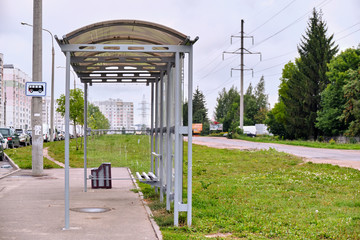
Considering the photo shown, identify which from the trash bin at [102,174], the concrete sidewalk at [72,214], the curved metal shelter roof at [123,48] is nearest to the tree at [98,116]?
the trash bin at [102,174]

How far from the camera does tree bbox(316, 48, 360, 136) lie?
187 feet

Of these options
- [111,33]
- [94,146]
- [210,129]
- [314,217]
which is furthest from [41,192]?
[210,129]

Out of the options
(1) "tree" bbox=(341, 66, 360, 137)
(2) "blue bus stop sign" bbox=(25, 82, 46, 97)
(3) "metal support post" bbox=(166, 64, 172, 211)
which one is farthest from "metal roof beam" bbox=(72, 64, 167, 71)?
(1) "tree" bbox=(341, 66, 360, 137)

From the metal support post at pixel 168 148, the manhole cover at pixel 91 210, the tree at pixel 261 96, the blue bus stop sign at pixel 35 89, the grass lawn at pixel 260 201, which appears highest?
the tree at pixel 261 96

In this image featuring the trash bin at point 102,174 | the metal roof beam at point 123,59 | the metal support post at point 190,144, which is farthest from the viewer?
the trash bin at point 102,174

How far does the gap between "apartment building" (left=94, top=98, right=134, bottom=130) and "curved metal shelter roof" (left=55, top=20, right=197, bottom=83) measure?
931 mm

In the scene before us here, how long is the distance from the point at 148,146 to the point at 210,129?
107 metres

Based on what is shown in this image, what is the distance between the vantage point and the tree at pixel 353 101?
51287 millimetres

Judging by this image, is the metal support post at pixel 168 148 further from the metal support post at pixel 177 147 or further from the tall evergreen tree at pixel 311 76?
the tall evergreen tree at pixel 311 76

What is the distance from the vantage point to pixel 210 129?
119812 millimetres

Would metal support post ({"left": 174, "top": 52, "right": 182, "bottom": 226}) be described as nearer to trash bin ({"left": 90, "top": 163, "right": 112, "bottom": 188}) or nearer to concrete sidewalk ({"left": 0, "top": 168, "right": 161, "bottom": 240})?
concrete sidewalk ({"left": 0, "top": 168, "right": 161, "bottom": 240})

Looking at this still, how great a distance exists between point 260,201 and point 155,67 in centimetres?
356

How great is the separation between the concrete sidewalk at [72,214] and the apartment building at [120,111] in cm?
169

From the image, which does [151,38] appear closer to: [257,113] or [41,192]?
[41,192]
